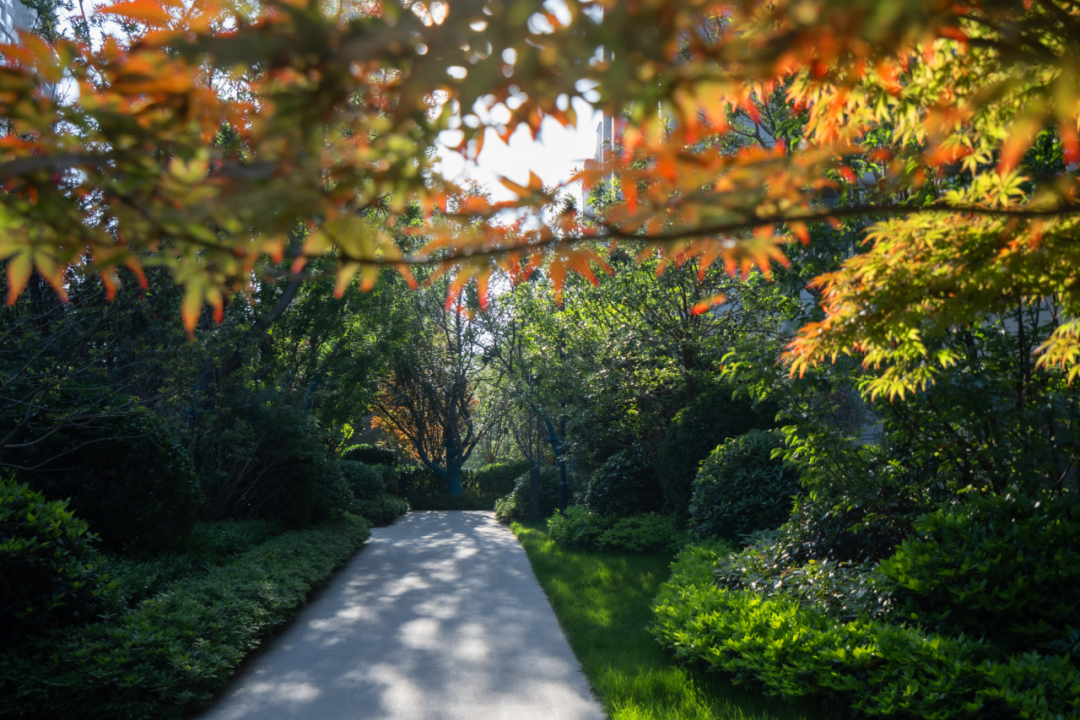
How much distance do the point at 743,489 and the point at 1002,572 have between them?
397 cm

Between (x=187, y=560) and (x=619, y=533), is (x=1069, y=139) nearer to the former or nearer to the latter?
(x=187, y=560)

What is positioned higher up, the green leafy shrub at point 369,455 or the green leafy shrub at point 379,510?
the green leafy shrub at point 369,455


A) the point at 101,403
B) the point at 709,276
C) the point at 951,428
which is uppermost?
the point at 709,276

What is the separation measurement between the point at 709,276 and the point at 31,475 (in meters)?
8.55

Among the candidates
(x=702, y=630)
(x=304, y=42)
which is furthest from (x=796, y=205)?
(x=702, y=630)

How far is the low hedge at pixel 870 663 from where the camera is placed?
3.23m

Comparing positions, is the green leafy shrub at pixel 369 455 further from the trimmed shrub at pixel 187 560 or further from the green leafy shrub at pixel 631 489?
the green leafy shrub at pixel 631 489

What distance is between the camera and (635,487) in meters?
11.4

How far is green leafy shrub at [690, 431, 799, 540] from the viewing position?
7.54 meters

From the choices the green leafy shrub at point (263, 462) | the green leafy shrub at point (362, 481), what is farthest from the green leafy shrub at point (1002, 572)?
the green leafy shrub at point (362, 481)

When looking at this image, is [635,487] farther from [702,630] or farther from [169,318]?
[169,318]

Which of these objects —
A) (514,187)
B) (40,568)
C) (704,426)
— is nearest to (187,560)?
(40,568)

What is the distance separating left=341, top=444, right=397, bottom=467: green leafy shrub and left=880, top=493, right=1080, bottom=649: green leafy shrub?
19768 millimetres

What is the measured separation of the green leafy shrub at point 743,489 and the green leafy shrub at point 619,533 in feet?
3.06
